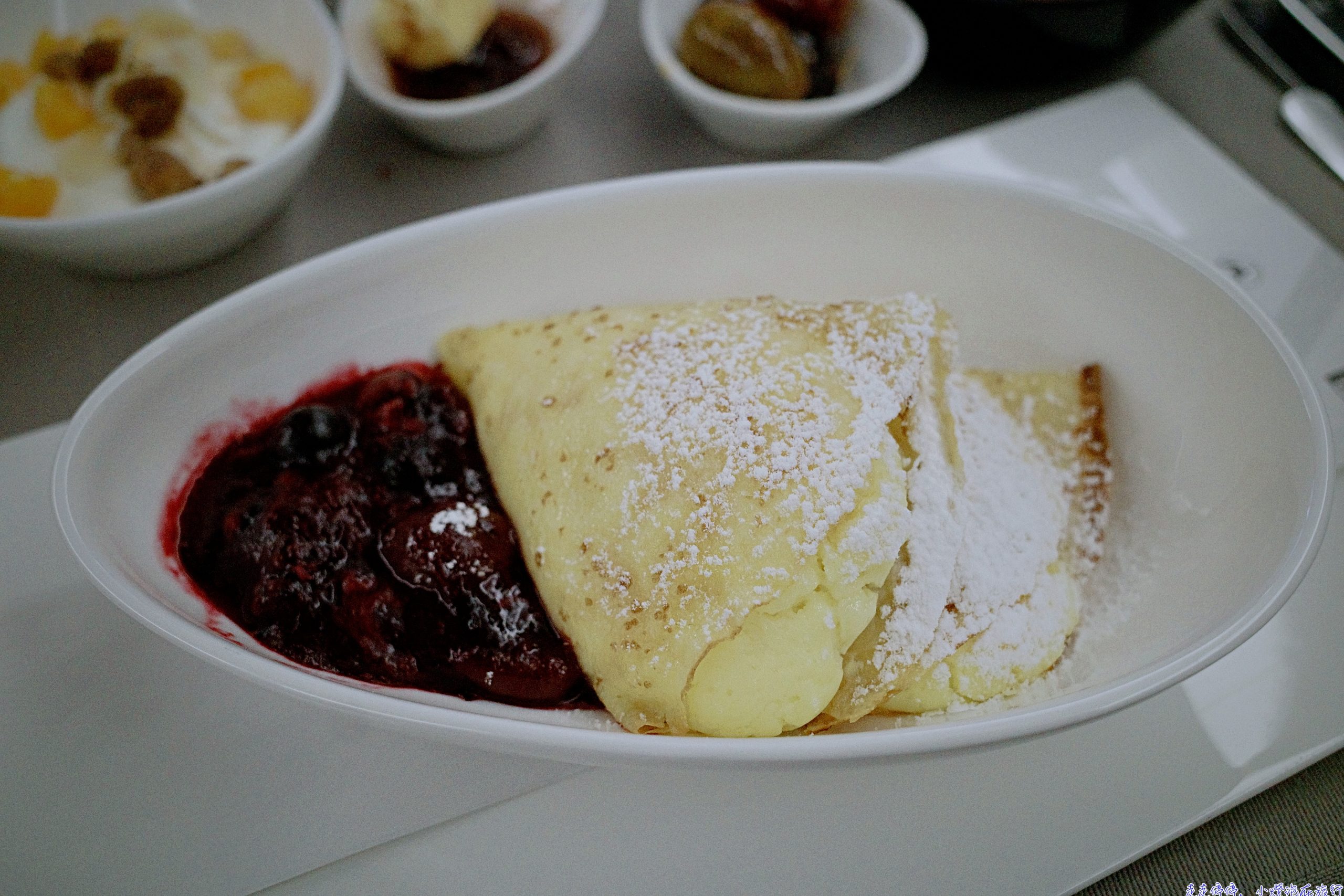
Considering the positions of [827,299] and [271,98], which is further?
[271,98]

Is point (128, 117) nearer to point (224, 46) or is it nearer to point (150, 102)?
point (150, 102)

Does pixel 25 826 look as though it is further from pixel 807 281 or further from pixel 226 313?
pixel 807 281

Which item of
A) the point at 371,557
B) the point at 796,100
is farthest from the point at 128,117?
the point at 796,100

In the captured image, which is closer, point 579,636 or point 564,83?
point 579,636

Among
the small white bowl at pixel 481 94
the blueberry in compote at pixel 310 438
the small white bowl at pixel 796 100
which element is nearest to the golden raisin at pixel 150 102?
the small white bowl at pixel 481 94

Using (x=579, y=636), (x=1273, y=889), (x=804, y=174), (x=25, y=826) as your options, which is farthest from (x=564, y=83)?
(x=1273, y=889)

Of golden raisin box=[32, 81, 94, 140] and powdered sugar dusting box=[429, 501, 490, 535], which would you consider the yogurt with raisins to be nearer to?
golden raisin box=[32, 81, 94, 140]
